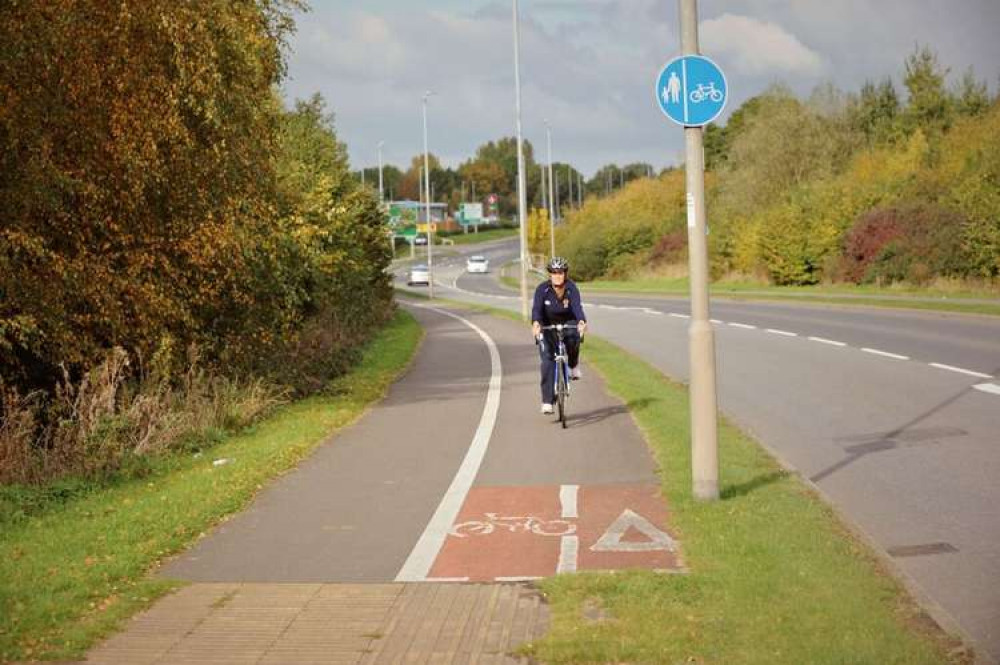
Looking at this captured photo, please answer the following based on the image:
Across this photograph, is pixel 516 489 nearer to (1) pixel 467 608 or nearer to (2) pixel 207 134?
(1) pixel 467 608


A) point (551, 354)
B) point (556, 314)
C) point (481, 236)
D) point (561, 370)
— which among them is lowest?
point (561, 370)

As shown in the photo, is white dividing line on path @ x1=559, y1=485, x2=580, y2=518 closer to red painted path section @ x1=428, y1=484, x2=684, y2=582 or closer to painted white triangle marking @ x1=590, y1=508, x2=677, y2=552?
red painted path section @ x1=428, y1=484, x2=684, y2=582

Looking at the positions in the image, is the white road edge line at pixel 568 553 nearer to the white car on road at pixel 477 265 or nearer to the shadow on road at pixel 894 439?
the shadow on road at pixel 894 439

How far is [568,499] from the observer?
920cm

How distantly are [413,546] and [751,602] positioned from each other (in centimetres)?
252

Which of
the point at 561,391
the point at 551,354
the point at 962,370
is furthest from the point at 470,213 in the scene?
the point at 561,391

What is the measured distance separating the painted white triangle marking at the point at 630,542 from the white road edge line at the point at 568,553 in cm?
12

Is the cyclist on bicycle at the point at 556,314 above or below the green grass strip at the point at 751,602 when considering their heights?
above

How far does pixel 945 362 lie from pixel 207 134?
1196cm

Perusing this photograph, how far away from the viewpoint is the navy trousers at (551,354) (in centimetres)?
1368

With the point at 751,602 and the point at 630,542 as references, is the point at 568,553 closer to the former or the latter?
the point at 630,542

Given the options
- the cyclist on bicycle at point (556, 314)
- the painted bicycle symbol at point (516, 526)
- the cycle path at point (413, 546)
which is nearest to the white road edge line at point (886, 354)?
the cycle path at point (413, 546)

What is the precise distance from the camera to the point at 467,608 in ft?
20.2

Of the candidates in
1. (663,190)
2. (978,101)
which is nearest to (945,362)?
(978,101)
